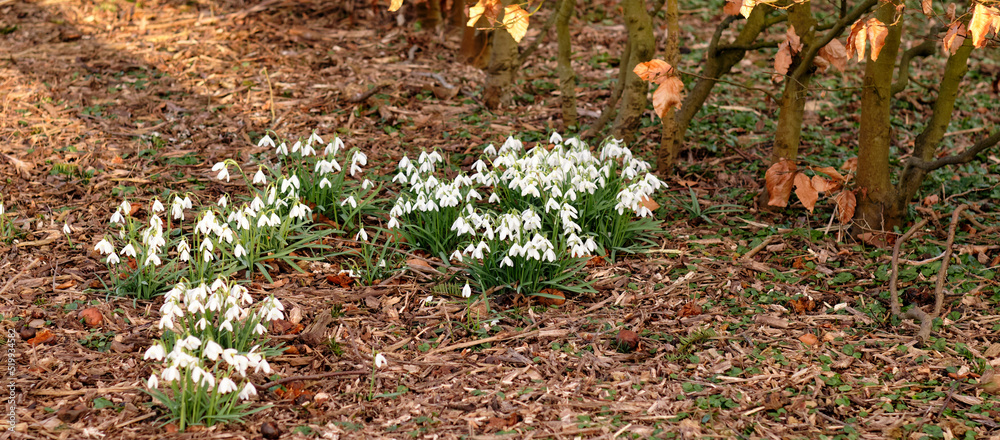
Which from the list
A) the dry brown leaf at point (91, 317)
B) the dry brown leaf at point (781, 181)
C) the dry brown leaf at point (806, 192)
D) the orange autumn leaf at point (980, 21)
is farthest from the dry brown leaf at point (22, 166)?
the orange autumn leaf at point (980, 21)

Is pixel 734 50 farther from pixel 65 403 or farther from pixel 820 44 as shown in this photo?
pixel 65 403

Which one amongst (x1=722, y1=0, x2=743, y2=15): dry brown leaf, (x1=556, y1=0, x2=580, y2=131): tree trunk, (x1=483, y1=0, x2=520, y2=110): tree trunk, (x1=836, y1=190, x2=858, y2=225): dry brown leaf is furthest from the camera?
(x1=483, y1=0, x2=520, y2=110): tree trunk

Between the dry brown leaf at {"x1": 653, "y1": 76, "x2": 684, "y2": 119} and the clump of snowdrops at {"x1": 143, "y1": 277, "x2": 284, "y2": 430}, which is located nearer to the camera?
the clump of snowdrops at {"x1": 143, "y1": 277, "x2": 284, "y2": 430}

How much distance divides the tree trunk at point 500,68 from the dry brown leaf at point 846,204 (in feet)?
8.58

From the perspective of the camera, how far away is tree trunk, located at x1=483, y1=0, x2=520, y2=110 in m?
5.82

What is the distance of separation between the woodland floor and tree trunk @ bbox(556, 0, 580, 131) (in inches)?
8.5

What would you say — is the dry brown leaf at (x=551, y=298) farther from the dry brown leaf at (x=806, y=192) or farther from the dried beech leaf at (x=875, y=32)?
the dried beech leaf at (x=875, y=32)

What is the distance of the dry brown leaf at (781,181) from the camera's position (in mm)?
4270

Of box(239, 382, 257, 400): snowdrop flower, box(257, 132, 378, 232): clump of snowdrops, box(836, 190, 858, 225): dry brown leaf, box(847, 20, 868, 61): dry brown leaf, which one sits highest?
box(847, 20, 868, 61): dry brown leaf

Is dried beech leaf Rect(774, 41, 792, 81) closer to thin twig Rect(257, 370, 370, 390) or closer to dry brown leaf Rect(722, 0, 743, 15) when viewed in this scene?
dry brown leaf Rect(722, 0, 743, 15)

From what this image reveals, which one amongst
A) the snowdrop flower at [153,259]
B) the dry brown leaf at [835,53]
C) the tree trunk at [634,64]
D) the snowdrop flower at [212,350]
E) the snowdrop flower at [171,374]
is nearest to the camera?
the snowdrop flower at [171,374]

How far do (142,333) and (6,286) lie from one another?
33.4 inches

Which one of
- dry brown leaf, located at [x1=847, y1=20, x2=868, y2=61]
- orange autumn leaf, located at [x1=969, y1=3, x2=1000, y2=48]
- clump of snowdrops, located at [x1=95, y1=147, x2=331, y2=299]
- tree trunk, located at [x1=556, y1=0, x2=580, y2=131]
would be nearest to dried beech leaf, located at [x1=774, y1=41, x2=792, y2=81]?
dry brown leaf, located at [x1=847, y1=20, x2=868, y2=61]

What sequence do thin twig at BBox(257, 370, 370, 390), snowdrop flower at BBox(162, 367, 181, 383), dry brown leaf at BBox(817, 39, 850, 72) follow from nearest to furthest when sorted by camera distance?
snowdrop flower at BBox(162, 367, 181, 383), thin twig at BBox(257, 370, 370, 390), dry brown leaf at BBox(817, 39, 850, 72)
